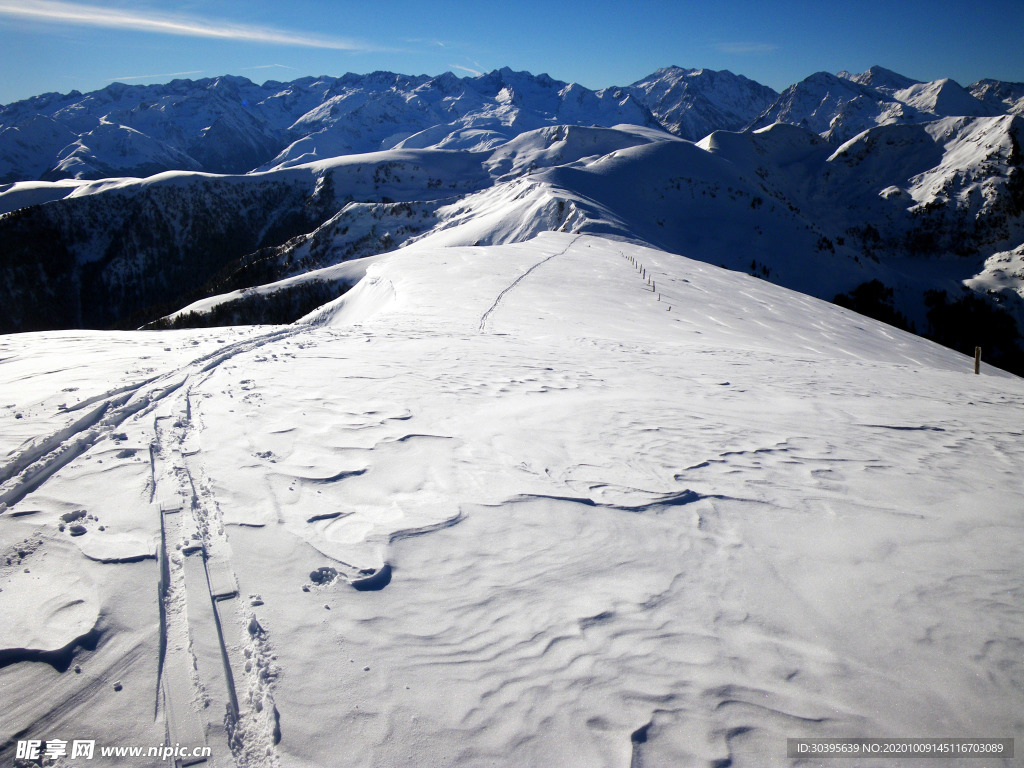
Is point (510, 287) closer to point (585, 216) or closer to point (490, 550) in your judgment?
point (490, 550)

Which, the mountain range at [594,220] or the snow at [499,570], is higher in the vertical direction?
the mountain range at [594,220]

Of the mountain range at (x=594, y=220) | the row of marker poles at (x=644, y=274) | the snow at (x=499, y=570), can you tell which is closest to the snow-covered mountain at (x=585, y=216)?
the mountain range at (x=594, y=220)

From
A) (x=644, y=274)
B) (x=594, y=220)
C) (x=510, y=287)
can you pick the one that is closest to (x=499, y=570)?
(x=510, y=287)

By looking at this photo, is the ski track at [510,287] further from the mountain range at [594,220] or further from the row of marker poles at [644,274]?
the mountain range at [594,220]

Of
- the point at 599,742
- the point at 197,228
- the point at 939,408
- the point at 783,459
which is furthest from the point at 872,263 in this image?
the point at 197,228

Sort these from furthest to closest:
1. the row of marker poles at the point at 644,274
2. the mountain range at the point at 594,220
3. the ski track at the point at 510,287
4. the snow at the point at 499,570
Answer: the mountain range at the point at 594,220, the row of marker poles at the point at 644,274, the ski track at the point at 510,287, the snow at the point at 499,570

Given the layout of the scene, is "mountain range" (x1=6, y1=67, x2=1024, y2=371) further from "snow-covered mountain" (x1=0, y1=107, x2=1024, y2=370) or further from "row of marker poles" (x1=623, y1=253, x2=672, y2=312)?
"row of marker poles" (x1=623, y1=253, x2=672, y2=312)

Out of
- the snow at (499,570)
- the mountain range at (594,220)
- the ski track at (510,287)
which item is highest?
the mountain range at (594,220)

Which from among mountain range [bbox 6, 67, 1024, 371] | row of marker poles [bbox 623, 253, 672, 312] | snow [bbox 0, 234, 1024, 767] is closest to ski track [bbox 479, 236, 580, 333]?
row of marker poles [bbox 623, 253, 672, 312]

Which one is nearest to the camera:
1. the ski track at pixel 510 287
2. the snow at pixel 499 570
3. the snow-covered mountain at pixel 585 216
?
the snow at pixel 499 570
